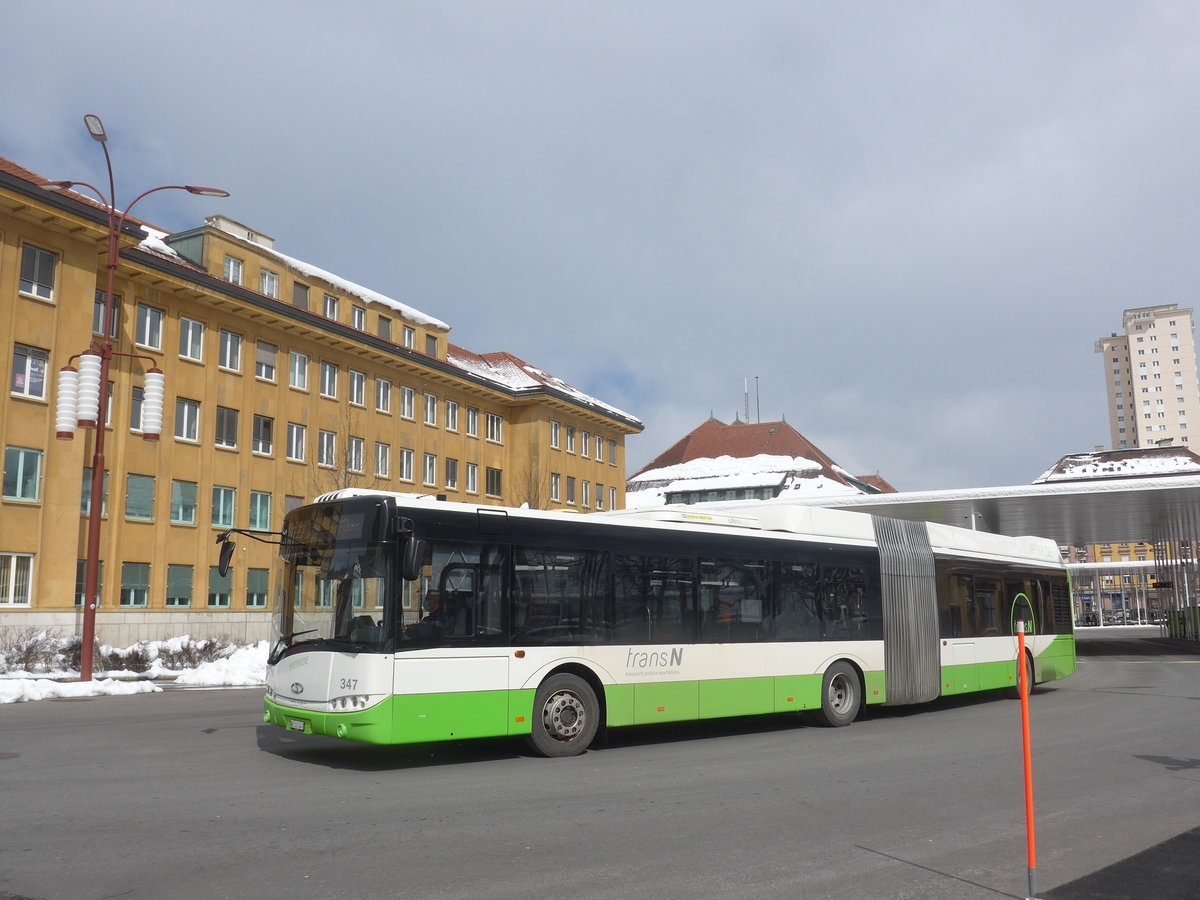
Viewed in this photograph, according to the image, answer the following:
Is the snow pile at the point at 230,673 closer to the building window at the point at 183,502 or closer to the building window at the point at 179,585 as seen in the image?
the building window at the point at 179,585

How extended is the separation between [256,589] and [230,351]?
8.70m

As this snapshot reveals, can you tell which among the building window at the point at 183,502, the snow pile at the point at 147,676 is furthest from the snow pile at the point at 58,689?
the building window at the point at 183,502

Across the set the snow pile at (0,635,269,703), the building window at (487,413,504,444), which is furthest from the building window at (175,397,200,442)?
the building window at (487,413,504,444)

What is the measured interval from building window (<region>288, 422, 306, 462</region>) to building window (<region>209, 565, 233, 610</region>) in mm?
5613

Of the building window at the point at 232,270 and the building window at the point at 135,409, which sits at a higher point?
the building window at the point at 232,270

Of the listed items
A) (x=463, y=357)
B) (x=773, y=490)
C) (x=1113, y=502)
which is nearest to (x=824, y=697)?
(x=1113, y=502)

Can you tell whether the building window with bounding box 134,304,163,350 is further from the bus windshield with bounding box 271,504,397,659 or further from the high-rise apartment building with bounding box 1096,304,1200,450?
the high-rise apartment building with bounding box 1096,304,1200,450

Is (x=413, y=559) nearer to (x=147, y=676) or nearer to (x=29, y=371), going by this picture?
(x=147, y=676)

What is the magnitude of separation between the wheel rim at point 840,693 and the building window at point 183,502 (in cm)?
2629

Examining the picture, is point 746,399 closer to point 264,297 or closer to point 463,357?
point 463,357

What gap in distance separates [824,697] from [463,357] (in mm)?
43150

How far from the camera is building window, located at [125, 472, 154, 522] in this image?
32594mm

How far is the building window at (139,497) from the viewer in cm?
3259

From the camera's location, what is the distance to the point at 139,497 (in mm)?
32969
